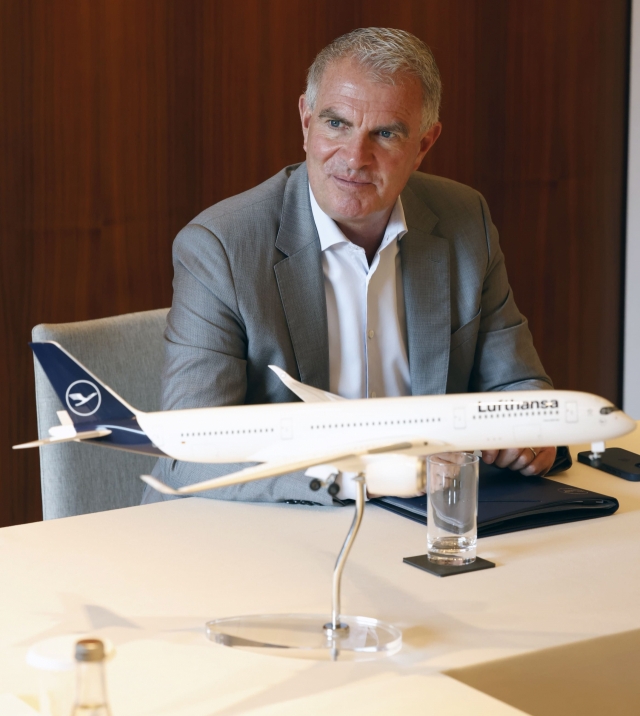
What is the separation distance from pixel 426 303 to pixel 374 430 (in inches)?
40.5

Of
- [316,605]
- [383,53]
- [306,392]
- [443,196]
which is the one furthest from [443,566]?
[443,196]

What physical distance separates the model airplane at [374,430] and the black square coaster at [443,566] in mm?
239

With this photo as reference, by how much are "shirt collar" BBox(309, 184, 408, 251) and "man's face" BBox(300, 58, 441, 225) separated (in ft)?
0.14

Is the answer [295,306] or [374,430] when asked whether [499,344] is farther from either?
[374,430]

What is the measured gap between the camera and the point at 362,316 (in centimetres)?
206

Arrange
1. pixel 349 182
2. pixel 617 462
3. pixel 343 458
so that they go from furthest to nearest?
pixel 349 182 → pixel 617 462 → pixel 343 458

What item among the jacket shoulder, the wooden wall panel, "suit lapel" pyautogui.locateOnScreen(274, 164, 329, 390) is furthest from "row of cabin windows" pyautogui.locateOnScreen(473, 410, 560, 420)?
the wooden wall panel

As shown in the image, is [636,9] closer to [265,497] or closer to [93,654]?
[265,497]

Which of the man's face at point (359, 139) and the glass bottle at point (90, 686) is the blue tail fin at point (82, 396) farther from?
the man's face at point (359, 139)

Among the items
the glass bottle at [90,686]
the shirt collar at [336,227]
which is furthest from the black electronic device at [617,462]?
the glass bottle at [90,686]

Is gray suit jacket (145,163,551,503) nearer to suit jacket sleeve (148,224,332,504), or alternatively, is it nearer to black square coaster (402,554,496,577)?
suit jacket sleeve (148,224,332,504)

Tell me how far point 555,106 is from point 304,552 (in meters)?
2.96

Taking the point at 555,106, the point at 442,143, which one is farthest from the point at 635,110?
the point at 442,143

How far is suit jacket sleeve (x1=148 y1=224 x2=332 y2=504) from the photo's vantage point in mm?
1759
